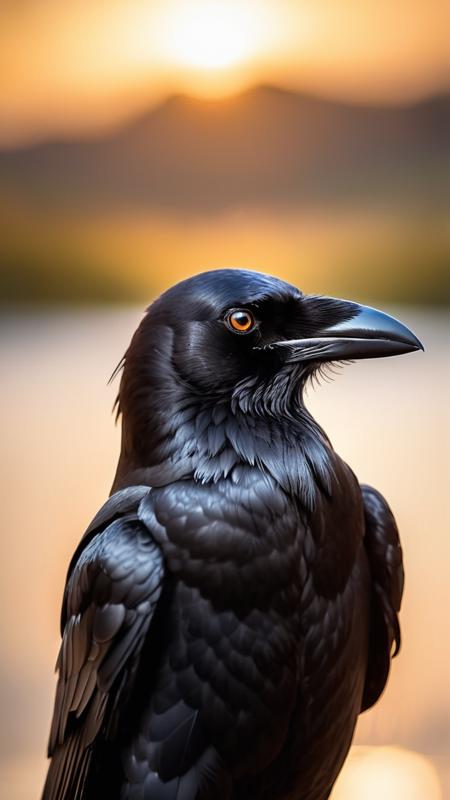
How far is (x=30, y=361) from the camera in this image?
7.57ft

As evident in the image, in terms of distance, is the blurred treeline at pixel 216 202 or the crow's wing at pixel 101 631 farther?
the blurred treeline at pixel 216 202

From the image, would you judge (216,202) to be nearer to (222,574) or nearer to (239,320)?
(239,320)

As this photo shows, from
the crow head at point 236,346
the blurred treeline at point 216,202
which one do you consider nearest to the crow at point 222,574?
the crow head at point 236,346

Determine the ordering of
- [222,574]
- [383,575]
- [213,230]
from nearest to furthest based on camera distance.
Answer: [222,574], [383,575], [213,230]

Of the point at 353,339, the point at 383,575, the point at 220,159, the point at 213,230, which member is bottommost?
the point at 383,575

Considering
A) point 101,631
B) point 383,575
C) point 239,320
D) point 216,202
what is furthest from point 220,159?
point 101,631

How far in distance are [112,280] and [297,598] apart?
3.65 ft

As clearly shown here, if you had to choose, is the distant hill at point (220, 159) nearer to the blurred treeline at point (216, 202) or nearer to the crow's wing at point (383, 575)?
the blurred treeline at point (216, 202)

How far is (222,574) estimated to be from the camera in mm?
1283

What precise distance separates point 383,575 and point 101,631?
47 centimetres

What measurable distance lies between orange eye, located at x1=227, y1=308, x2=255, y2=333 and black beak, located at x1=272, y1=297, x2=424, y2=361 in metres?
0.05

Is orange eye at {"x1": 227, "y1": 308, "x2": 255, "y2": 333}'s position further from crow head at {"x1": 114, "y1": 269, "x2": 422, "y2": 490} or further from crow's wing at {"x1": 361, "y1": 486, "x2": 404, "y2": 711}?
crow's wing at {"x1": 361, "y1": 486, "x2": 404, "y2": 711}

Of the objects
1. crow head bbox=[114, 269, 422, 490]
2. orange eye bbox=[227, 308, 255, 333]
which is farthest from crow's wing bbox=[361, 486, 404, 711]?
orange eye bbox=[227, 308, 255, 333]

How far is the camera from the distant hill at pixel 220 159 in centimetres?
223
